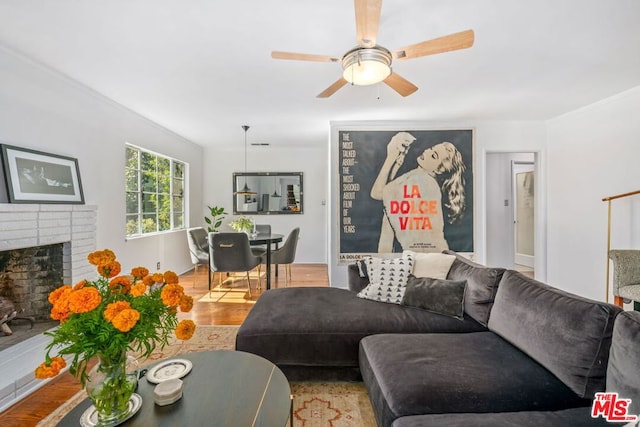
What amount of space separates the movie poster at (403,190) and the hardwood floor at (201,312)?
3.92ft

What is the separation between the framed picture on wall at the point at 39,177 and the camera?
239 centimetres

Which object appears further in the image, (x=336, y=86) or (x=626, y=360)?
(x=336, y=86)

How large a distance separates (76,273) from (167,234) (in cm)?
201

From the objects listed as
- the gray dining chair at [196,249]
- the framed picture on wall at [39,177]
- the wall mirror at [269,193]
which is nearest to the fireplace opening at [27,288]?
the framed picture on wall at [39,177]

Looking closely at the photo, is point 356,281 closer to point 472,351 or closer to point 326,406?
point 326,406

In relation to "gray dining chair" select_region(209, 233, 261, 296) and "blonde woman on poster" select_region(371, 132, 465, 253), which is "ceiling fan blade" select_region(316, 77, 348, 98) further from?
"gray dining chair" select_region(209, 233, 261, 296)

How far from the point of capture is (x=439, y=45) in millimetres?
1717

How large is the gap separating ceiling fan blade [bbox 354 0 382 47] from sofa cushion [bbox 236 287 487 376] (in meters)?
1.70

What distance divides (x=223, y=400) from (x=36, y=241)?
2.23 metres

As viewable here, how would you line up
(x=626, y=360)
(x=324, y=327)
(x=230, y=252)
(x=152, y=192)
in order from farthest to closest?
(x=152, y=192) < (x=230, y=252) < (x=324, y=327) < (x=626, y=360)

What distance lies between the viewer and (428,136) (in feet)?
14.1

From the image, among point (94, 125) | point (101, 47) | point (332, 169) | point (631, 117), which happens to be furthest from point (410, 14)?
point (94, 125)

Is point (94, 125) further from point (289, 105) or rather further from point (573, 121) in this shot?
point (573, 121)

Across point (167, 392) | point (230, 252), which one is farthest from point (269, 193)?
point (167, 392)
